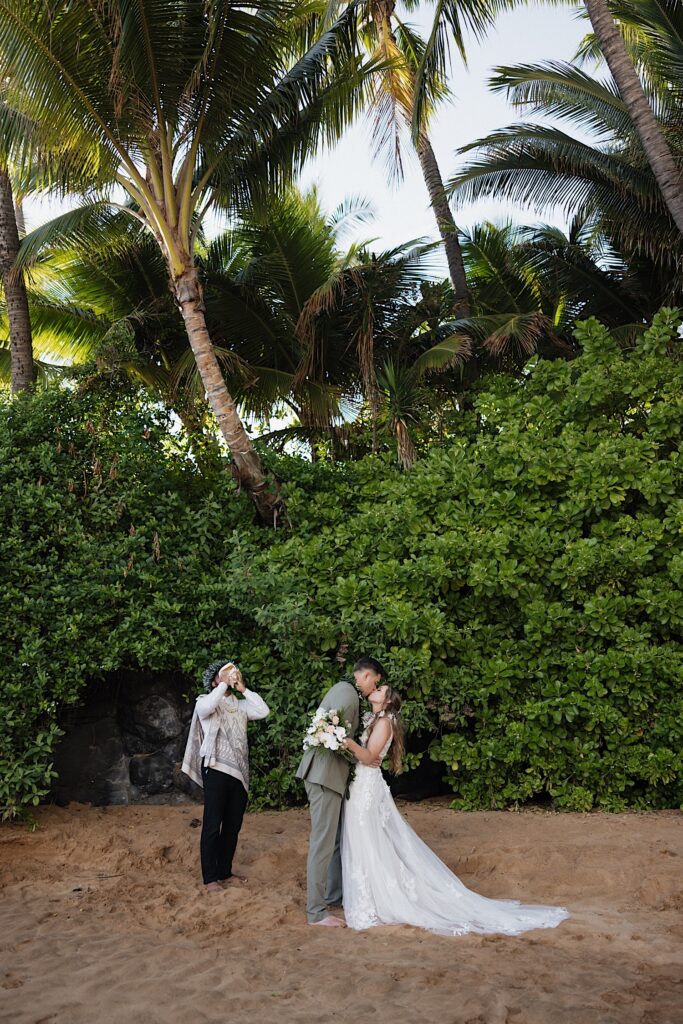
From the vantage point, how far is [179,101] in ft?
32.1

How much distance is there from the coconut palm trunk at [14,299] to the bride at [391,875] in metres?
8.01

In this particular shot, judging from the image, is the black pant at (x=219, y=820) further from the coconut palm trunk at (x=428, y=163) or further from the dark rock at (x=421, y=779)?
the coconut palm trunk at (x=428, y=163)

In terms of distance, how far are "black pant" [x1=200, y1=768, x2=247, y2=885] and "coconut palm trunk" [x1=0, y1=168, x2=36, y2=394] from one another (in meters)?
7.29

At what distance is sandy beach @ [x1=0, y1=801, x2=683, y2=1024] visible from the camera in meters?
4.07

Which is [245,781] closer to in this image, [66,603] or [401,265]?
[66,603]

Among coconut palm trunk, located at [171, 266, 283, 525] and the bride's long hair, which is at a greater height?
coconut palm trunk, located at [171, 266, 283, 525]

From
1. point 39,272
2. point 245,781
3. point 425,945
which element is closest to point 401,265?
point 39,272

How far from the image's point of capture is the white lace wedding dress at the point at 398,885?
5.25m

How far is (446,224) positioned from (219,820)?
33.2 feet

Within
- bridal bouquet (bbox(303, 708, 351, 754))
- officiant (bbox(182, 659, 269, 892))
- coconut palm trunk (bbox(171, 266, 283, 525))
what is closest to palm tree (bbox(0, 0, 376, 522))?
coconut palm trunk (bbox(171, 266, 283, 525))

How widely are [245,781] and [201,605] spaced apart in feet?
9.41

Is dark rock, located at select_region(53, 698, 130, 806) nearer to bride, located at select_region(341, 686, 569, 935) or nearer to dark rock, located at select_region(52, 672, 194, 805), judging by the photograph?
dark rock, located at select_region(52, 672, 194, 805)

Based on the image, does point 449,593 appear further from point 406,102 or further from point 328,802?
point 406,102

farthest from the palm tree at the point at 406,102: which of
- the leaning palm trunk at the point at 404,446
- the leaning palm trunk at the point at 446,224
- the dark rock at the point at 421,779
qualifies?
the dark rock at the point at 421,779
